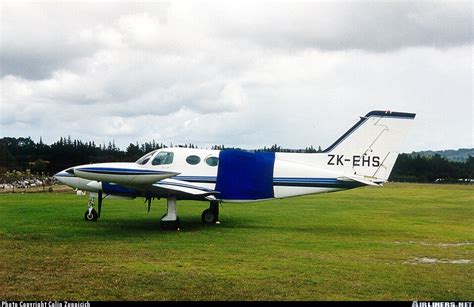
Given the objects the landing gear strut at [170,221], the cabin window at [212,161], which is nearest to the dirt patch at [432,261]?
the landing gear strut at [170,221]

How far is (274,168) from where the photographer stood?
65.3 ft

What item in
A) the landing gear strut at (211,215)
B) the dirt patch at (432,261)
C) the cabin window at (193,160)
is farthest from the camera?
the landing gear strut at (211,215)

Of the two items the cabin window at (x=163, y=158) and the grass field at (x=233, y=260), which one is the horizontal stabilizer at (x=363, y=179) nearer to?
the grass field at (x=233, y=260)

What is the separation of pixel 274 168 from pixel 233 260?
760cm

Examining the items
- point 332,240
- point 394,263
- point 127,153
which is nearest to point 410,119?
point 332,240

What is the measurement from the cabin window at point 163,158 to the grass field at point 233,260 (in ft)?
7.50

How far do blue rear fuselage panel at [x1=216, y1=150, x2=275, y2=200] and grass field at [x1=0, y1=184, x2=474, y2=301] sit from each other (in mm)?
1145

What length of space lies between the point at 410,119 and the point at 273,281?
10.5 metres

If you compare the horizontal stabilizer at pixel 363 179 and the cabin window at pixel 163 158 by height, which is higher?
the cabin window at pixel 163 158

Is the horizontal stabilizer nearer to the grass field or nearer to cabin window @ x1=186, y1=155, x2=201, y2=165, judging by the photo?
the grass field

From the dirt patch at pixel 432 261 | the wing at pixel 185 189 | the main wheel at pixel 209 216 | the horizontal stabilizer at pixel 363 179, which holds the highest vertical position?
the horizontal stabilizer at pixel 363 179

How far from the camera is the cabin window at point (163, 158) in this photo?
19781mm

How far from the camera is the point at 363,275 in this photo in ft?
37.2

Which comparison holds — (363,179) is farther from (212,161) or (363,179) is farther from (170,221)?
(170,221)
